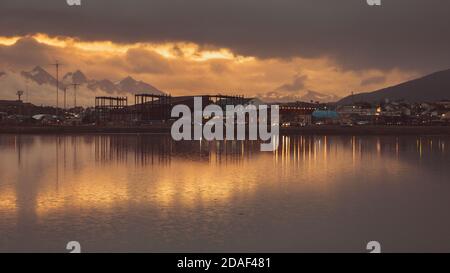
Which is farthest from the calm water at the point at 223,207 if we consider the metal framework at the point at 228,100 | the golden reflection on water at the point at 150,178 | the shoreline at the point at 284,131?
the metal framework at the point at 228,100

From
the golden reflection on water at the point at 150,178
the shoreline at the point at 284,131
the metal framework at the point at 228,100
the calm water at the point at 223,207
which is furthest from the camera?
the metal framework at the point at 228,100

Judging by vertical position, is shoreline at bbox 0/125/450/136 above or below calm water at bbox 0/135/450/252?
above

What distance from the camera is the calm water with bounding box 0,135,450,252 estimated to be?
10992mm

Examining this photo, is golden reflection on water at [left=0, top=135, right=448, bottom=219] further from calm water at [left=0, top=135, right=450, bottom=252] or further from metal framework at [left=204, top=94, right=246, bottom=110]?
metal framework at [left=204, top=94, right=246, bottom=110]

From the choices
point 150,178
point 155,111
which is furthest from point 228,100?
point 150,178

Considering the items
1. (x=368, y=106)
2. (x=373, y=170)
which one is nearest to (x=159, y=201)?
(x=373, y=170)

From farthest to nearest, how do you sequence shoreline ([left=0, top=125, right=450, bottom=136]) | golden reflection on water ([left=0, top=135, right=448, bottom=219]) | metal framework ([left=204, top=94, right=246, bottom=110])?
metal framework ([left=204, top=94, right=246, bottom=110])
shoreline ([left=0, top=125, right=450, bottom=136])
golden reflection on water ([left=0, top=135, right=448, bottom=219])

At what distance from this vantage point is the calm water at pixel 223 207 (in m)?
11.0

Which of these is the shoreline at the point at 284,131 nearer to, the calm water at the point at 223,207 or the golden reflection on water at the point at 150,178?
the golden reflection on water at the point at 150,178

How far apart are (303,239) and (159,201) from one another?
5806 mm

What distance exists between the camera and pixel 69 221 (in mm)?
12672

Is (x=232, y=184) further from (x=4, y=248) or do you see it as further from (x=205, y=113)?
(x=205, y=113)

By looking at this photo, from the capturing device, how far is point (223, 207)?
14.6m

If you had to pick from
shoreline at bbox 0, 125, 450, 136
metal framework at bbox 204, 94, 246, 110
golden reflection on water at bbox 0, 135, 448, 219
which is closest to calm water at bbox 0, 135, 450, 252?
golden reflection on water at bbox 0, 135, 448, 219
